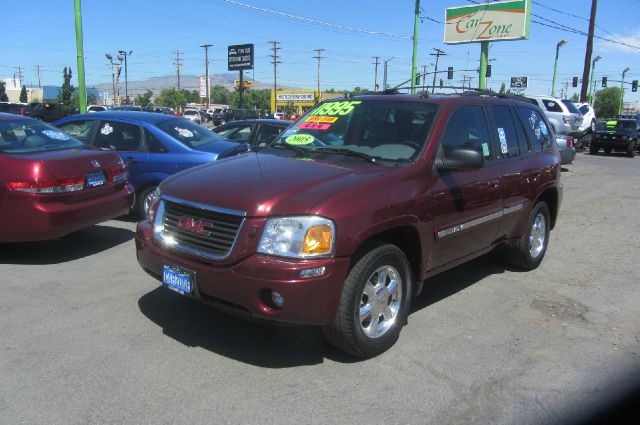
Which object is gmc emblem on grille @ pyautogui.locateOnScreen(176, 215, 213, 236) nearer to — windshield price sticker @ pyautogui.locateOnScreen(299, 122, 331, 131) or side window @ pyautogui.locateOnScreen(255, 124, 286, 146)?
windshield price sticker @ pyautogui.locateOnScreen(299, 122, 331, 131)

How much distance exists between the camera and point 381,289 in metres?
3.74

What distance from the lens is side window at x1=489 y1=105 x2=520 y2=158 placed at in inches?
202

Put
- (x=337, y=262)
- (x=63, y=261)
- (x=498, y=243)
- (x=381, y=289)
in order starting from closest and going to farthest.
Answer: (x=337, y=262) < (x=381, y=289) < (x=498, y=243) < (x=63, y=261)

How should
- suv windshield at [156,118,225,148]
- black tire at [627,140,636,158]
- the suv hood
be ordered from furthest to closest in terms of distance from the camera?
1. black tire at [627,140,636,158]
2. suv windshield at [156,118,225,148]
3. the suv hood

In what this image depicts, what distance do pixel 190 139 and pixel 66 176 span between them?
2.50 m

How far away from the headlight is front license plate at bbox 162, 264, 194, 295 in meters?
0.60

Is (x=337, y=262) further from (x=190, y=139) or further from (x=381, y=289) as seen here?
(x=190, y=139)

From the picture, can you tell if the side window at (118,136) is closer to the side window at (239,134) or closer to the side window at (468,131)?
the side window at (239,134)

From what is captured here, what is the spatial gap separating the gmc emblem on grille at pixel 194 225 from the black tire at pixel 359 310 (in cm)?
98

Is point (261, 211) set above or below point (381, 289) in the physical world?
above

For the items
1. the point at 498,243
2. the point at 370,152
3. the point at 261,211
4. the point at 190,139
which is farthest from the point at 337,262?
the point at 190,139

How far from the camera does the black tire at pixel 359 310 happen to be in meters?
3.43

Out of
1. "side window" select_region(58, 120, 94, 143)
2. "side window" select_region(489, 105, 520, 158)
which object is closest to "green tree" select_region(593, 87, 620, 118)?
"side window" select_region(489, 105, 520, 158)

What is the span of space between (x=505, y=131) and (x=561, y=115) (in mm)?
16095
